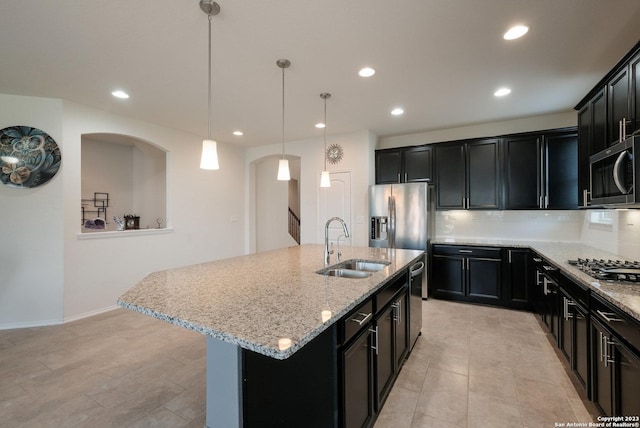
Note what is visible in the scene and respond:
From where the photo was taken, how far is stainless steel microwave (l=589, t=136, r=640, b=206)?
1.77 meters

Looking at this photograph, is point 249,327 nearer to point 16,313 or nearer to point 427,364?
point 427,364

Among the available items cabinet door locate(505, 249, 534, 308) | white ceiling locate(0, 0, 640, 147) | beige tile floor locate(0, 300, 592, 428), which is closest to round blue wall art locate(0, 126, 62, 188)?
white ceiling locate(0, 0, 640, 147)

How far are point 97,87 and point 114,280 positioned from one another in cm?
251

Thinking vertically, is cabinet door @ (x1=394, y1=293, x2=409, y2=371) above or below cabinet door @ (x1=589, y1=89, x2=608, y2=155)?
below

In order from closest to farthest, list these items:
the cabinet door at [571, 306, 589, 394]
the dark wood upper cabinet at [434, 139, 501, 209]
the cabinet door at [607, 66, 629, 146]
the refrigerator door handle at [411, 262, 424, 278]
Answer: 1. the cabinet door at [571, 306, 589, 394]
2. the cabinet door at [607, 66, 629, 146]
3. the refrigerator door handle at [411, 262, 424, 278]
4. the dark wood upper cabinet at [434, 139, 501, 209]

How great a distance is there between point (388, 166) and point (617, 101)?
9.21 feet

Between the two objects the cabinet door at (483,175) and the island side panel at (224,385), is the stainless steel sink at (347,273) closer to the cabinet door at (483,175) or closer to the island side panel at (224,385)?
the island side panel at (224,385)

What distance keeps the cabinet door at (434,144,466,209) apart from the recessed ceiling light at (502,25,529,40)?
7.05ft

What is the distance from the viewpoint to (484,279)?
3.90 meters

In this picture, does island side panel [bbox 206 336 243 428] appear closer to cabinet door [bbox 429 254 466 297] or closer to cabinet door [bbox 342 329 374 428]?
cabinet door [bbox 342 329 374 428]

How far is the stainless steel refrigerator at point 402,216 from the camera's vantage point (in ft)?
13.5

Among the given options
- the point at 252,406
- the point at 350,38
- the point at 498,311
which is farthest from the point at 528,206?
the point at 252,406

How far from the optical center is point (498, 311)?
374 cm

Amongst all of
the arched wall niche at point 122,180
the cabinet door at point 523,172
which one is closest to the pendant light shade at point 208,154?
the arched wall niche at point 122,180
